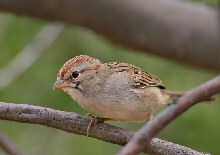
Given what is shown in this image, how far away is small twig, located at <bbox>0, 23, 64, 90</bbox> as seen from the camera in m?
4.99

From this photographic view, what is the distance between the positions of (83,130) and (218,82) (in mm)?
937

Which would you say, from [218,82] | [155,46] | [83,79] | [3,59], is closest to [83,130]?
[83,79]

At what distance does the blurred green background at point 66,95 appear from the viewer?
4777 millimetres

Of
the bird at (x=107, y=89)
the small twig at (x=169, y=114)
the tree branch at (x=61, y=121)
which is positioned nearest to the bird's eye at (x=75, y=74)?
Result: the bird at (x=107, y=89)

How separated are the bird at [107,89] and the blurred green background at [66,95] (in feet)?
6.81

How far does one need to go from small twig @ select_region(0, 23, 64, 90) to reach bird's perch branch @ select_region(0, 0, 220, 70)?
47 cm

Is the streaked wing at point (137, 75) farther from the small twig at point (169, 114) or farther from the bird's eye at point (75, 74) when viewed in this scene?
the small twig at point (169, 114)

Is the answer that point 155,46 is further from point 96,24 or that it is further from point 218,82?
point 218,82

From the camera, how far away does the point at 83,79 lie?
2297 mm

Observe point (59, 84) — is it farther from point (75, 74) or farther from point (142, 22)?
point (142, 22)

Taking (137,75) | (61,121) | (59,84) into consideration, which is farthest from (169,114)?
(137,75)

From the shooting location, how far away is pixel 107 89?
7.86 feet

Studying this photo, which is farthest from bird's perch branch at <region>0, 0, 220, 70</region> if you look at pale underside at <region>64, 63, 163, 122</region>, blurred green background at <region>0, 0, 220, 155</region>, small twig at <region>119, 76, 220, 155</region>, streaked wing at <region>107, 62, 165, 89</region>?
small twig at <region>119, 76, 220, 155</region>

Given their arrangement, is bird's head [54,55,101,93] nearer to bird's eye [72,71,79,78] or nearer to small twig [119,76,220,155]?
bird's eye [72,71,79,78]
